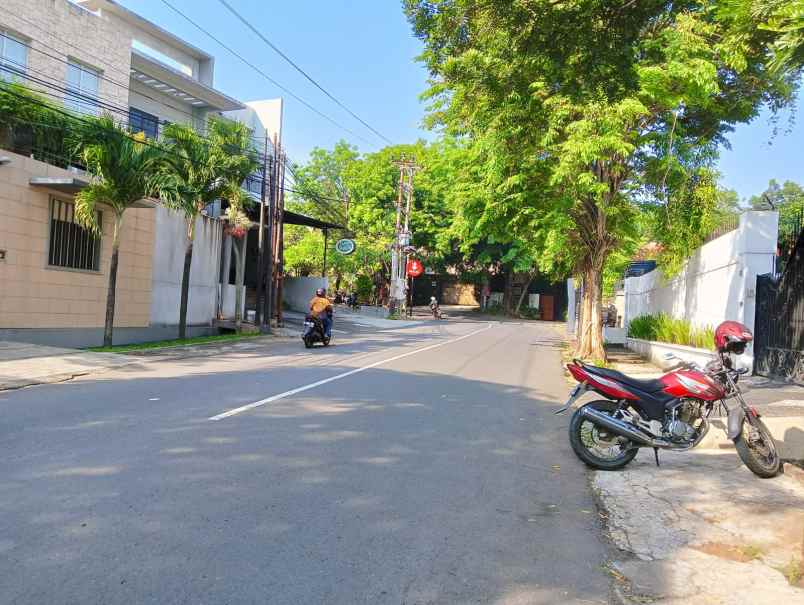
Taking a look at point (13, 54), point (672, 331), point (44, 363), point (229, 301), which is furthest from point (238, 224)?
point (672, 331)

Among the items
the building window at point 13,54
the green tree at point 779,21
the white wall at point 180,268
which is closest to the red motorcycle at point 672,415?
the green tree at point 779,21

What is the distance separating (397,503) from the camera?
4.78 meters

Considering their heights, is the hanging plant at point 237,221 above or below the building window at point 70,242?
above

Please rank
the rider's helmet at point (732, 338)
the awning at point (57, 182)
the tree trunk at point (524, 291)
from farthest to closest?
the tree trunk at point (524, 291), the awning at point (57, 182), the rider's helmet at point (732, 338)

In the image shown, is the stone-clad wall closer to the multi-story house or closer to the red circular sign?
the multi-story house

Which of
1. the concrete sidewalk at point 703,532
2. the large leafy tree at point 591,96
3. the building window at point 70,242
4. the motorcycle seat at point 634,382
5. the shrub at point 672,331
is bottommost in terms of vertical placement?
the concrete sidewalk at point 703,532

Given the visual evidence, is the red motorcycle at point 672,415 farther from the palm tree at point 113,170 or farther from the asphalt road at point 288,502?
the palm tree at point 113,170

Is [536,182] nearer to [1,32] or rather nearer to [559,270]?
[559,270]

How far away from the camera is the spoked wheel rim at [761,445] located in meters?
6.02

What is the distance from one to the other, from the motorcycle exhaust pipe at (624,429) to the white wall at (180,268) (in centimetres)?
1748

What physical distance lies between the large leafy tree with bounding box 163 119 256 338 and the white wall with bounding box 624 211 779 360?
13.6 metres

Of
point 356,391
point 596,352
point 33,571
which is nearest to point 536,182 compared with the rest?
point 596,352

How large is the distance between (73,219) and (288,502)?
1536cm

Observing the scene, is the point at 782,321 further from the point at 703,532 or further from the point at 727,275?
the point at 703,532
